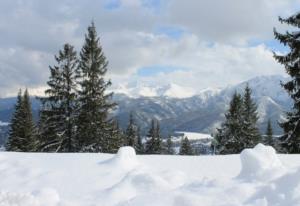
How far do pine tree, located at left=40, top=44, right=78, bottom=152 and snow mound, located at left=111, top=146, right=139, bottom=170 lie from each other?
2277 centimetres

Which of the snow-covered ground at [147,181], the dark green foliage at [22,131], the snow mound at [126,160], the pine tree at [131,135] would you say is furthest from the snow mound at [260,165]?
the pine tree at [131,135]

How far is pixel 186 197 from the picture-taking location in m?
8.44

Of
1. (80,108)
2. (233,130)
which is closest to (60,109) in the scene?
(80,108)

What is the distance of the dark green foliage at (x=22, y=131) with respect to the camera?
1657 inches

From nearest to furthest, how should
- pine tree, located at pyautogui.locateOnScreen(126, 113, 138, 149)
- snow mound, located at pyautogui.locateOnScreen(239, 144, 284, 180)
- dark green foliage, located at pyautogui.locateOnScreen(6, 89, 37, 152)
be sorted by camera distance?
snow mound, located at pyautogui.locateOnScreen(239, 144, 284, 180) → dark green foliage, located at pyautogui.locateOnScreen(6, 89, 37, 152) → pine tree, located at pyautogui.locateOnScreen(126, 113, 138, 149)

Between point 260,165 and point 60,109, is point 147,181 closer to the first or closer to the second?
point 260,165

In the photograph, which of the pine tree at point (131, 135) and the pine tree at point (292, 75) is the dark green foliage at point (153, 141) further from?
the pine tree at point (292, 75)

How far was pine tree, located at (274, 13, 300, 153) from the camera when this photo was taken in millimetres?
23453

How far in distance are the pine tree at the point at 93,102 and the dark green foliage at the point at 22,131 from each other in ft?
29.4

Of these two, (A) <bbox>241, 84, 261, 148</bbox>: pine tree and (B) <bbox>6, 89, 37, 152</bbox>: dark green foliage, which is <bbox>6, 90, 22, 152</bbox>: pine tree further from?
(A) <bbox>241, 84, 261, 148</bbox>: pine tree

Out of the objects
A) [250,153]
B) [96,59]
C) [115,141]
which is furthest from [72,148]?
[250,153]

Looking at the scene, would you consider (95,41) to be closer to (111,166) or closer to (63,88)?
(63,88)

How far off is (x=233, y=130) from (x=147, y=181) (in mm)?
35700

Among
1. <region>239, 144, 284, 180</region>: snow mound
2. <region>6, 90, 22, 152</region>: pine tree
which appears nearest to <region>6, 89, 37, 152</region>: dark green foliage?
<region>6, 90, 22, 152</region>: pine tree
